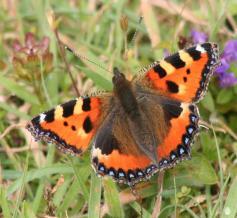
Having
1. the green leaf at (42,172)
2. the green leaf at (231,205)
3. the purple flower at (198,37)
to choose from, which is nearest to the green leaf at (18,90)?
the green leaf at (42,172)

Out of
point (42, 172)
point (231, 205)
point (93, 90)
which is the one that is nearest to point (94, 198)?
point (42, 172)

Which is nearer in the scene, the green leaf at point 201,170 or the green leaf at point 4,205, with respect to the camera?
the green leaf at point 4,205

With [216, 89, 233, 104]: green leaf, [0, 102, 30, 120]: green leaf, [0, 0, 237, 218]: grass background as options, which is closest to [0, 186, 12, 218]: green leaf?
[0, 0, 237, 218]: grass background

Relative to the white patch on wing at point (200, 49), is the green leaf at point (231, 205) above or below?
below

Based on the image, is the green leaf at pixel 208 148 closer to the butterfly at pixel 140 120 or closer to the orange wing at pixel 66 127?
the butterfly at pixel 140 120

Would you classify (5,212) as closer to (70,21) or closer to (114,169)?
(114,169)

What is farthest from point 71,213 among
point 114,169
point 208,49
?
point 208,49

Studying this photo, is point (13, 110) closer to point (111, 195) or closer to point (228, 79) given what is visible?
point (111, 195)
